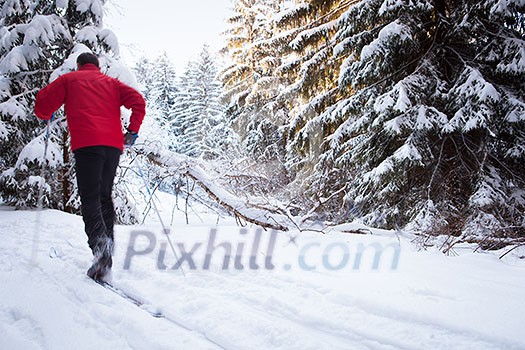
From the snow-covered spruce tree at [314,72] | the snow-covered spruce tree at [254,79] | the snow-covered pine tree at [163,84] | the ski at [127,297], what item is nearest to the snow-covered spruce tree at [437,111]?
the snow-covered spruce tree at [314,72]

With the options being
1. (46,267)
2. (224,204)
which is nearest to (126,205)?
(224,204)

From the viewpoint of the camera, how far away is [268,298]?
7.00 ft

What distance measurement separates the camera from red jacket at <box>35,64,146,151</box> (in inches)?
101

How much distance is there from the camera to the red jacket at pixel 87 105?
256 centimetres

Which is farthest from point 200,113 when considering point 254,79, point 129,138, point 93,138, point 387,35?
point 93,138

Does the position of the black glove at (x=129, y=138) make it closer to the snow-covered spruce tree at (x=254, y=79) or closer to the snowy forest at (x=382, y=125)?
the snowy forest at (x=382, y=125)

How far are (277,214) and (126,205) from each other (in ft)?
11.5

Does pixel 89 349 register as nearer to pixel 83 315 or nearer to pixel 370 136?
pixel 83 315

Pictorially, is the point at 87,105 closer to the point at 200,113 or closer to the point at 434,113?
the point at 434,113

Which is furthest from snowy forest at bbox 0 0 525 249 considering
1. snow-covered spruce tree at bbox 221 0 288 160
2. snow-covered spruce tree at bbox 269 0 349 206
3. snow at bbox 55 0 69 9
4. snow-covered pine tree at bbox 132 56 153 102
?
snow-covered pine tree at bbox 132 56 153 102

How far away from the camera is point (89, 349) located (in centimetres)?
154

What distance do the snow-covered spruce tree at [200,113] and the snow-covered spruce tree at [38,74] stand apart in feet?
46.5

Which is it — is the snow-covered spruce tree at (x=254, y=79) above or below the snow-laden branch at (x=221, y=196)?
above

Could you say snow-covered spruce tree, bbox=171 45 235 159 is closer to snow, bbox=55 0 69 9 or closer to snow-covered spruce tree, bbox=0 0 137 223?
snow-covered spruce tree, bbox=0 0 137 223
